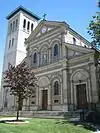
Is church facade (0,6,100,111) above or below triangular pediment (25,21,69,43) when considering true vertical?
below

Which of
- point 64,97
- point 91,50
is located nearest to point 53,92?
point 64,97

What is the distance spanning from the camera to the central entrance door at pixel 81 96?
71.4 ft

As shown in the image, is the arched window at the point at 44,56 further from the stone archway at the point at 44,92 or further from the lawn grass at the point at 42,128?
the lawn grass at the point at 42,128

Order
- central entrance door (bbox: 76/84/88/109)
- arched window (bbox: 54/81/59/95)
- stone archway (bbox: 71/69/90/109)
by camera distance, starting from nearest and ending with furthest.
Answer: stone archway (bbox: 71/69/90/109)
central entrance door (bbox: 76/84/88/109)
arched window (bbox: 54/81/59/95)

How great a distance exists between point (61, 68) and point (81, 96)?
4943 mm

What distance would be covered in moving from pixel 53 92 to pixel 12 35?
772 inches

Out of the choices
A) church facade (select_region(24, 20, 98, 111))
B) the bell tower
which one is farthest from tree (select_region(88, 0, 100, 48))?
the bell tower

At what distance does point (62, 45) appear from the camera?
25.8 m

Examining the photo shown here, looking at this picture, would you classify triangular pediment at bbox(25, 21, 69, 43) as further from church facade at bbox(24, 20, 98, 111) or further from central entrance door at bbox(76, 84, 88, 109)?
central entrance door at bbox(76, 84, 88, 109)

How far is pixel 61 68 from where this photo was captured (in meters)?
24.7

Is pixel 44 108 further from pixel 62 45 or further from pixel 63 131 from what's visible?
pixel 63 131

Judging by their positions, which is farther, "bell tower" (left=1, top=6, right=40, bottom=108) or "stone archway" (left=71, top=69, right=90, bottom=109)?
"bell tower" (left=1, top=6, right=40, bottom=108)

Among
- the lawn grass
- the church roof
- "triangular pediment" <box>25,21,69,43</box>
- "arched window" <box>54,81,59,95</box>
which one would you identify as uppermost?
the church roof

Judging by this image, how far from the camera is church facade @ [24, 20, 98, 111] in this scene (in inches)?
858
